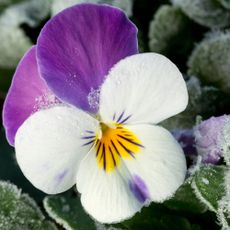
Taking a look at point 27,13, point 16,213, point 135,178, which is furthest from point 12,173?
point 135,178

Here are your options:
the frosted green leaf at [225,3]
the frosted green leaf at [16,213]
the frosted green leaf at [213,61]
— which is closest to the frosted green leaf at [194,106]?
the frosted green leaf at [213,61]

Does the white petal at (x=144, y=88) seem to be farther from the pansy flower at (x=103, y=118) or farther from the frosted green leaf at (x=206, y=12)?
the frosted green leaf at (x=206, y=12)

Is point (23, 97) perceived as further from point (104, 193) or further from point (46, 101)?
point (104, 193)

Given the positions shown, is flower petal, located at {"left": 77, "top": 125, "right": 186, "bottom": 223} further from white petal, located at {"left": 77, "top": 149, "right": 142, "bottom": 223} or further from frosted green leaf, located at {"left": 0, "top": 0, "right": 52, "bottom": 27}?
frosted green leaf, located at {"left": 0, "top": 0, "right": 52, "bottom": 27}

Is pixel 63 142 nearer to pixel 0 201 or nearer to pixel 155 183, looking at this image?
pixel 155 183

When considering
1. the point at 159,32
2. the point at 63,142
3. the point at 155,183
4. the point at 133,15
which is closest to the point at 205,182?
the point at 155,183

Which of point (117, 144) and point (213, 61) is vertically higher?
point (117, 144)

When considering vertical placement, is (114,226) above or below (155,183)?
below
